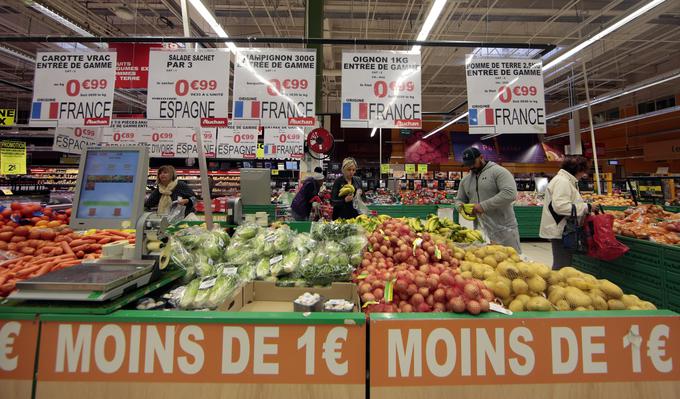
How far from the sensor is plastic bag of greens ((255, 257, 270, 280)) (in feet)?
6.63

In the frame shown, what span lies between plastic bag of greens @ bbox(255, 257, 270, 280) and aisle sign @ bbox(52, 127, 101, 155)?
8112mm

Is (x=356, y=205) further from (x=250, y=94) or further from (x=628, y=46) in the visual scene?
(x=628, y=46)

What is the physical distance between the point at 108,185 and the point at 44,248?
1.17 m

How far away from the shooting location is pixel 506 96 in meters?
3.92

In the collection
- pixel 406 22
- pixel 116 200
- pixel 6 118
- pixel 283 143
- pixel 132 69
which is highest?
pixel 406 22

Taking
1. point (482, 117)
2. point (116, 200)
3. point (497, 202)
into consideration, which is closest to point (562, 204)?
point (497, 202)

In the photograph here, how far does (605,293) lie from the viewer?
5.24 ft

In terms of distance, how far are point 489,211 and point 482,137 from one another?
49.3 ft

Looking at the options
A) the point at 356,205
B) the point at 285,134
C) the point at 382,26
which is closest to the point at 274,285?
the point at 356,205

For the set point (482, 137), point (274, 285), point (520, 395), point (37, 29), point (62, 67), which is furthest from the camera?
point (482, 137)

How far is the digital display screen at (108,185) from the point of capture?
164cm

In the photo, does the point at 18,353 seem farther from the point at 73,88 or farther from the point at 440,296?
the point at 73,88

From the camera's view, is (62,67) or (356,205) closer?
(62,67)

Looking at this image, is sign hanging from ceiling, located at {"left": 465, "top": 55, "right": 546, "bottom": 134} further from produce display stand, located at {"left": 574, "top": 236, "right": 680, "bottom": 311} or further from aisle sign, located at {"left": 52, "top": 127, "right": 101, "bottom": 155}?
aisle sign, located at {"left": 52, "top": 127, "right": 101, "bottom": 155}
